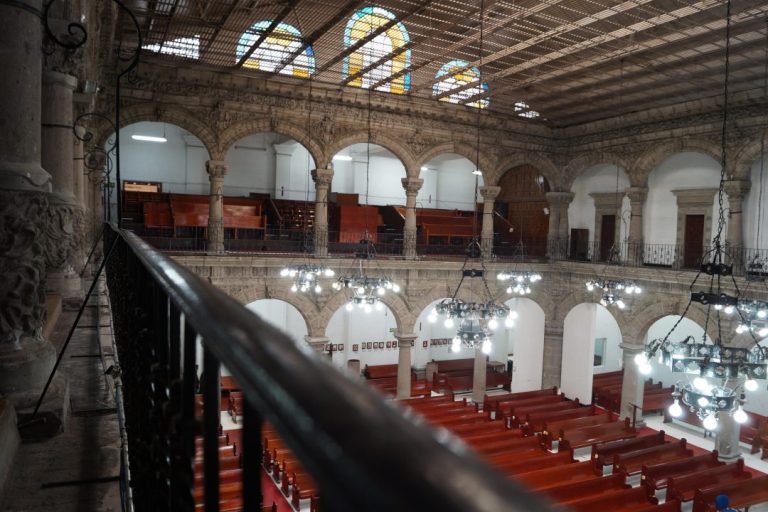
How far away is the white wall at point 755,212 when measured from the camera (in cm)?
1350

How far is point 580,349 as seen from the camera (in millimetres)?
16656

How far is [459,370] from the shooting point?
20516mm

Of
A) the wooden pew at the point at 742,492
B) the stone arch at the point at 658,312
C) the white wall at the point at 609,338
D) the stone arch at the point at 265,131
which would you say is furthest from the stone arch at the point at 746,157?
the stone arch at the point at 265,131

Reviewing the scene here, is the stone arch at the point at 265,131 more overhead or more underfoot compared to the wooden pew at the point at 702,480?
more overhead

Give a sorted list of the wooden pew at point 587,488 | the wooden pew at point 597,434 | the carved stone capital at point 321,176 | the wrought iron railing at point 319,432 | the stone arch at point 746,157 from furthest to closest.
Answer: the carved stone capital at point 321,176
the stone arch at point 746,157
the wooden pew at point 597,434
the wooden pew at point 587,488
the wrought iron railing at point 319,432

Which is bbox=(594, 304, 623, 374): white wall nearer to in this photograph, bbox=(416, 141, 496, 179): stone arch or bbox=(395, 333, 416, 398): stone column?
bbox=(416, 141, 496, 179): stone arch

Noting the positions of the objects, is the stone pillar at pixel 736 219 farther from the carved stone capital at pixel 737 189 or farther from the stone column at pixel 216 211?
the stone column at pixel 216 211

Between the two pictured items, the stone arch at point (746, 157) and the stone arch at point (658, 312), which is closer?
the stone arch at point (746, 157)

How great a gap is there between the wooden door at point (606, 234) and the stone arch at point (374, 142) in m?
6.47

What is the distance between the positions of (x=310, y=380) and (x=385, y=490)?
0.49 feet

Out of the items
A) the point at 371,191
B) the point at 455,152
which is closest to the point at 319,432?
the point at 455,152

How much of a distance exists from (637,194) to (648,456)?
23.9ft

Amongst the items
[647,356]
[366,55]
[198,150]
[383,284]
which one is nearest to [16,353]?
[647,356]

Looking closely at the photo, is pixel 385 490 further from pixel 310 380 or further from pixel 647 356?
pixel 647 356
